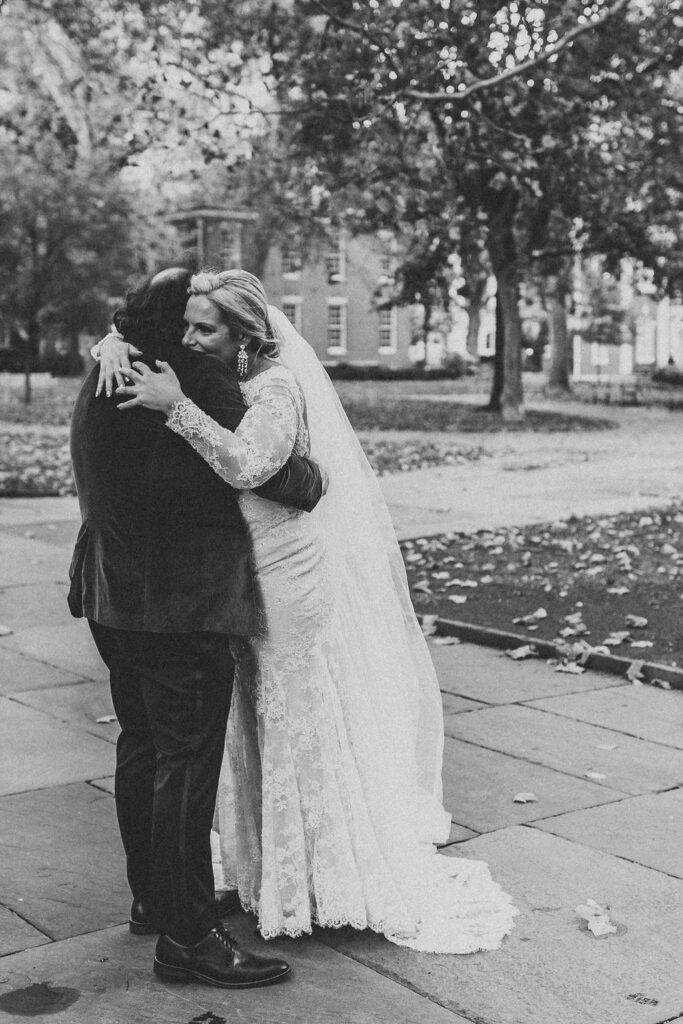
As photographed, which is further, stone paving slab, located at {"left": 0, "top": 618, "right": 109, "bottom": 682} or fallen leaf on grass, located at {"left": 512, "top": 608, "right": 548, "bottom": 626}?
fallen leaf on grass, located at {"left": 512, "top": 608, "right": 548, "bottom": 626}

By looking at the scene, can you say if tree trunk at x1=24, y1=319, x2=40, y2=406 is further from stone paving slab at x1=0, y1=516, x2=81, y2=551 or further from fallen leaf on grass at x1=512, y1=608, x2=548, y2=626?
fallen leaf on grass at x1=512, y1=608, x2=548, y2=626

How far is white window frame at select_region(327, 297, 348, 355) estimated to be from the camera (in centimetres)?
6419

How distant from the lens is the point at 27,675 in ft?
22.5

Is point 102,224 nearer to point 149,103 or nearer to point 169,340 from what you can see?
point 149,103

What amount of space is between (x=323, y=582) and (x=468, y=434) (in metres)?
21.2

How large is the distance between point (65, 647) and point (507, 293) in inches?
914

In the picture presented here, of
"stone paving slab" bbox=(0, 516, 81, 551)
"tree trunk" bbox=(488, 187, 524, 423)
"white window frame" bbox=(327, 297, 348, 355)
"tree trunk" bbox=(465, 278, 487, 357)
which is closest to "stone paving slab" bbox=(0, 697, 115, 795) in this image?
"stone paving slab" bbox=(0, 516, 81, 551)

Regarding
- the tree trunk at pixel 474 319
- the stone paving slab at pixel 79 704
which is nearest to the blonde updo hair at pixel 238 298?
the stone paving slab at pixel 79 704

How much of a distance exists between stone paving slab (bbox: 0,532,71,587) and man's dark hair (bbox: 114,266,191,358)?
6481 mm

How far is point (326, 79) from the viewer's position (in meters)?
13.5

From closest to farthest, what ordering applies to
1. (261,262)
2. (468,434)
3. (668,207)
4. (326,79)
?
1. (326,79)
2. (468,434)
3. (668,207)
4. (261,262)

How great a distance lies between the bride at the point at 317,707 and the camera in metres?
3.54

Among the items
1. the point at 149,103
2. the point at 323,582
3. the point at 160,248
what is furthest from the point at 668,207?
the point at 323,582

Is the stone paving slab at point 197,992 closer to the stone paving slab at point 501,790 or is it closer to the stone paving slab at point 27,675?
the stone paving slab at point 501,790
